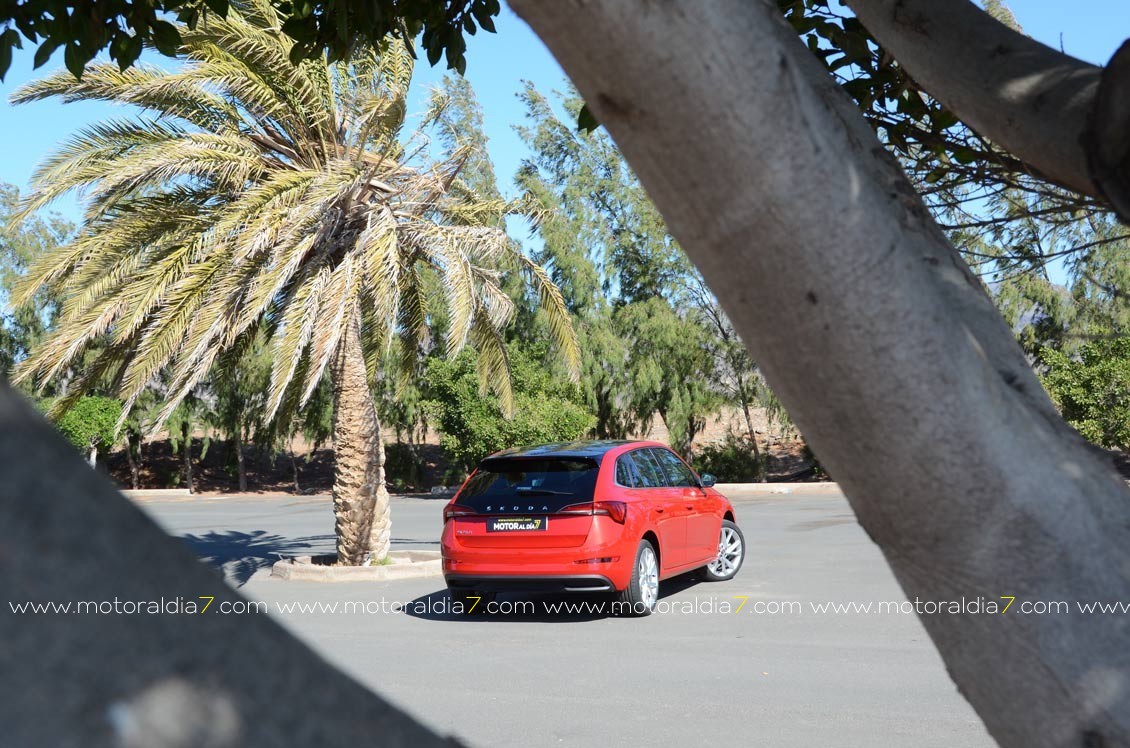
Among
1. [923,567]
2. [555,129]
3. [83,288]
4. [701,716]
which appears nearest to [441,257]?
[83,288]

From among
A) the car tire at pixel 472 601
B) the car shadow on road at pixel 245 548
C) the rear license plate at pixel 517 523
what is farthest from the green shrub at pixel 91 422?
the rear license plate at pixel 517 523

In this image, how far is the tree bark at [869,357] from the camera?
1334 millimetres

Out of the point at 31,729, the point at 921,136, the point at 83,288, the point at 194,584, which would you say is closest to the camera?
the point at 31,729

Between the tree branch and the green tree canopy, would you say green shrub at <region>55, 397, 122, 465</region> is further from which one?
the tree branch

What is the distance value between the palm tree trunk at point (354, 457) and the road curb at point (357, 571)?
→ 13.2 inches

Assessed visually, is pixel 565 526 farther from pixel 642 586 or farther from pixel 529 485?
pixel 642 586

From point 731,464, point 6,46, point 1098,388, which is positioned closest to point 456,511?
point 6,46

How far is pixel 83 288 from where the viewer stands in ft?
41.7

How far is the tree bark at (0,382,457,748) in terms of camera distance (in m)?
0.78

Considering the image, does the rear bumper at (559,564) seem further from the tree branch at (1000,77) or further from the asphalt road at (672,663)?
the tree branch at (1000,77)

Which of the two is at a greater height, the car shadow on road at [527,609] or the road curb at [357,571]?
the road curb at [357,571]

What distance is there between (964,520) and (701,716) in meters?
5.19

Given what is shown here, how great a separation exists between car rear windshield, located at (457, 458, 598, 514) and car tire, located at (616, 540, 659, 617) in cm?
85

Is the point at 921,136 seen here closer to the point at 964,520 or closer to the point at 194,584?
Result: the point at 964,520
